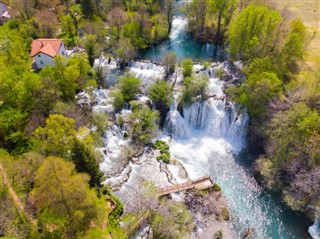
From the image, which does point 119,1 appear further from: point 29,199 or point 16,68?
point 29,199

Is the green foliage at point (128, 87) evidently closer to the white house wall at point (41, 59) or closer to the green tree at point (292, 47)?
the white house wall at point (41, 59)

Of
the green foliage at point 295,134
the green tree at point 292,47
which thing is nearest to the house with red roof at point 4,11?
the green tree at point 292,47

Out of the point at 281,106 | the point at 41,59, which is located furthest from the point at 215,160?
the point at 41,59

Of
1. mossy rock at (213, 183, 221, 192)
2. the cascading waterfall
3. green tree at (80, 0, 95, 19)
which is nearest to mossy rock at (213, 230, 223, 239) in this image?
the cascading waterfall

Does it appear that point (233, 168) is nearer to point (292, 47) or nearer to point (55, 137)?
point (292, 47)

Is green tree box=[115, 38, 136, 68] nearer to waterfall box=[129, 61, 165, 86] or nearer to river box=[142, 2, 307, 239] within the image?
waterfall box=[129, 61, 165, 86]

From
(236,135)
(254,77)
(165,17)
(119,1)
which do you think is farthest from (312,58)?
(119,1)
